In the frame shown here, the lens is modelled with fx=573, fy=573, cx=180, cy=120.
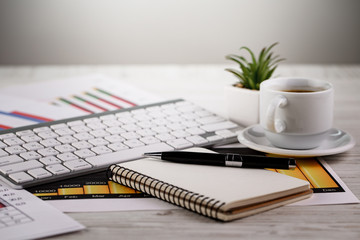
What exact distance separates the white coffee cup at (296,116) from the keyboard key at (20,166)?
0.39m

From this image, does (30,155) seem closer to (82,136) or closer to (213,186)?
(82,136)

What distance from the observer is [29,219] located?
0.73 metres

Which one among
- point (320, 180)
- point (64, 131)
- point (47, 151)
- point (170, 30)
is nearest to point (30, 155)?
point (47, 151)

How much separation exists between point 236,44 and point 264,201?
6.10ft

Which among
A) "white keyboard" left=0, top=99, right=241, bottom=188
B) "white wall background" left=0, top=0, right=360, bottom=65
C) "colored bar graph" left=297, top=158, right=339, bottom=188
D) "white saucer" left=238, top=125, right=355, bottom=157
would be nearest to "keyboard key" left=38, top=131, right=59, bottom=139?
"white keyboard" left=0, top=99, right=241, bottom=188

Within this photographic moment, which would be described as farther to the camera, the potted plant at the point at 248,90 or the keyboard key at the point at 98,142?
the potted plant at the point at 248,90

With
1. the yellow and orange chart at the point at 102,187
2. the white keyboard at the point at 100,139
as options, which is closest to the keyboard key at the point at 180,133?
the white keyboard at the point at 100,139

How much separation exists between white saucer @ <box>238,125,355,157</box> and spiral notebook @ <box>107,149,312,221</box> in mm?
118

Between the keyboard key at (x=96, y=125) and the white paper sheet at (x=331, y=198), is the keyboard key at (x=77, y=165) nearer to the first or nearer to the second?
the keyboard key at (x=96, y=125)

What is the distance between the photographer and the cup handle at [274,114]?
948 millimetres

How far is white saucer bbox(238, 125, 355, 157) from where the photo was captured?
0.95 metres

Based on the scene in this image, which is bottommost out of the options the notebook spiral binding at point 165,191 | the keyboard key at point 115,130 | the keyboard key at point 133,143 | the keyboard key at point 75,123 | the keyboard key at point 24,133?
the notebook spiral binding at point 165,191

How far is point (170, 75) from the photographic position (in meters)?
1.76

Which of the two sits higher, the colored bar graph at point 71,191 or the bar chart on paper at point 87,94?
the bar chart on paper at point 87,94
